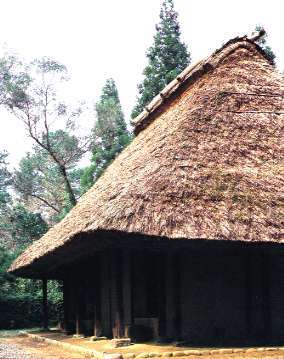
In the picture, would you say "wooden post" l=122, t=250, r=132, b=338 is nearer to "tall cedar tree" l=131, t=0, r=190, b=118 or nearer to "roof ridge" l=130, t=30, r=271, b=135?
"roof ridge" l=130, t=30, r=271, b=135

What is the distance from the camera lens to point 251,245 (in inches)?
473

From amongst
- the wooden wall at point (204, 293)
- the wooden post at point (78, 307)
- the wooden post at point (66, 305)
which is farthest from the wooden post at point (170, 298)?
the wooden post at point (66, 305)

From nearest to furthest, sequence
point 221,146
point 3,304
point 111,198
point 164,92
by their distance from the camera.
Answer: point 111,198
point 221,146
point 164,92
point 3,304

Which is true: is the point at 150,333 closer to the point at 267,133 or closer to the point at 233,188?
the point at 233,188

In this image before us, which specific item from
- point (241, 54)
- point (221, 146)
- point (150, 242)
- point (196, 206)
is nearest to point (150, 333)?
point (150, 242)

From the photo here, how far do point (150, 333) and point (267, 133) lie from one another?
Result: 4.84m

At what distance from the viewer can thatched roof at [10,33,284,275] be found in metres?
11.6

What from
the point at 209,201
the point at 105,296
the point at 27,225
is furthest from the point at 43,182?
the point at 209,201

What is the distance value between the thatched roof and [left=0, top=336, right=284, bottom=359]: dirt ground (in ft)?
6.33

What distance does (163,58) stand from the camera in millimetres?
33219

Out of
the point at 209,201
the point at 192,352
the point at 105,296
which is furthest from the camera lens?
the point at 105,296

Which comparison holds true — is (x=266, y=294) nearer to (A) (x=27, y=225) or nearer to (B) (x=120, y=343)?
(B) (x=120, y=343)

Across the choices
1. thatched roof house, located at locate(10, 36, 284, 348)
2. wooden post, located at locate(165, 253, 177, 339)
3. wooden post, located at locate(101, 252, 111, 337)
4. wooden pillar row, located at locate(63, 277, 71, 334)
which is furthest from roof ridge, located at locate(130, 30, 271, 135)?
wooden post, located at locate(165, 253, 177, 339)

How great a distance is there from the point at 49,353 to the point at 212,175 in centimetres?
495
